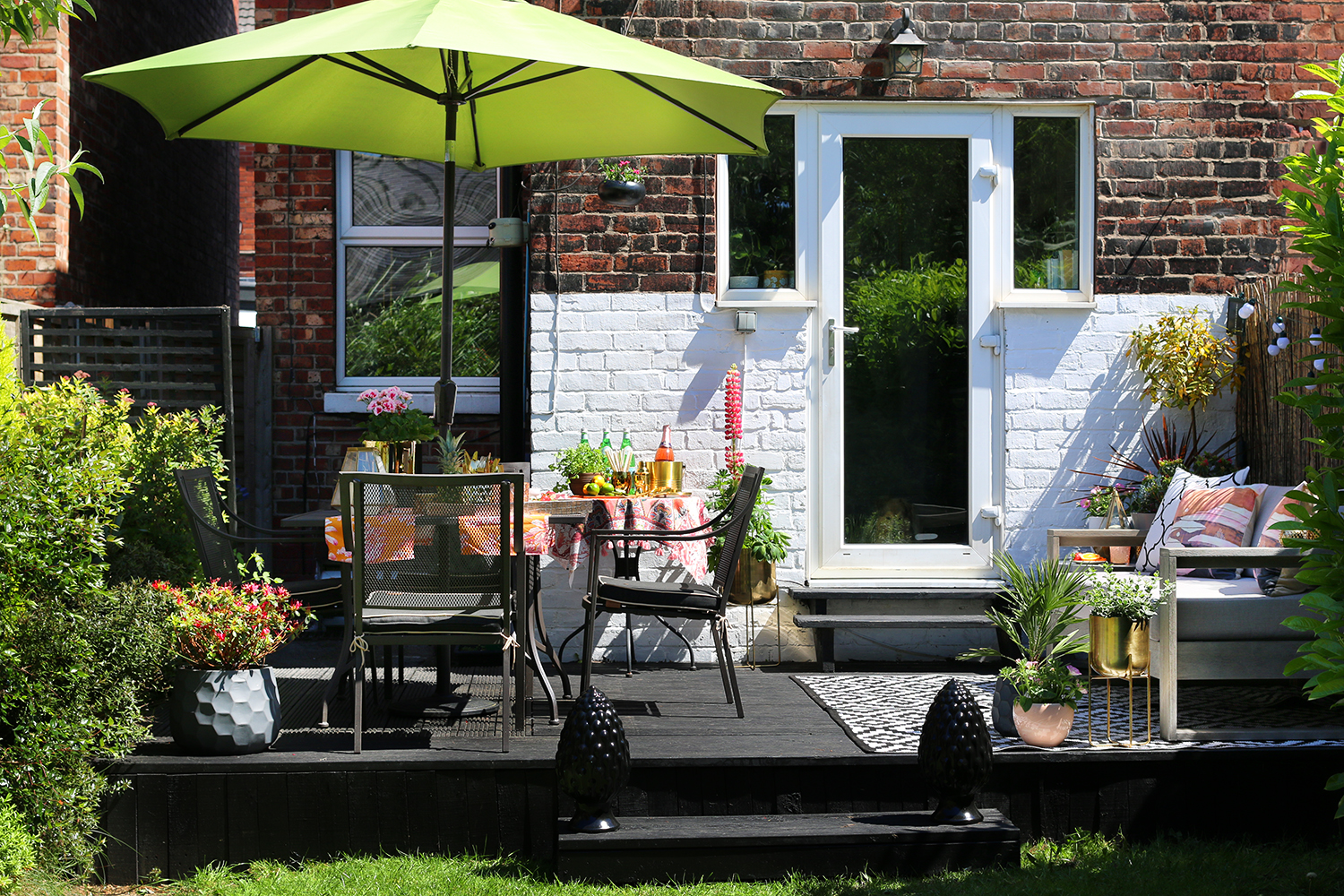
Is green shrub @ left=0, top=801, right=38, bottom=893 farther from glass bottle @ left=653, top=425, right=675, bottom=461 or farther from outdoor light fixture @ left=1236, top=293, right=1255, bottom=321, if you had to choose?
outdoor light fixture @ left=1236, top=293, right=1255, bottom=321

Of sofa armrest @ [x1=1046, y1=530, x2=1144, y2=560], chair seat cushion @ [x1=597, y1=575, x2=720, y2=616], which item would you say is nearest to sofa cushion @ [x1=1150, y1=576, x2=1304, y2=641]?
sofa armrest @ [x1=1046, y1=530, x2=1144, y2=560]

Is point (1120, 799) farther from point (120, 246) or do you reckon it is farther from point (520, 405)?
point (120, 246)

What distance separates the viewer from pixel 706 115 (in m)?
4.07

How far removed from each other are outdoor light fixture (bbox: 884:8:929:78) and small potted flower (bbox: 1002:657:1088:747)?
125 inches

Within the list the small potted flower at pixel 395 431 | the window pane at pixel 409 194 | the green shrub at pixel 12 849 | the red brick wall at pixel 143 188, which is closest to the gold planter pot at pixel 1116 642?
the small potted flower at pixel 395 431

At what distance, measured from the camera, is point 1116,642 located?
12.5ft

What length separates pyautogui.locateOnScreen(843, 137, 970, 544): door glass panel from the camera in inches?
223

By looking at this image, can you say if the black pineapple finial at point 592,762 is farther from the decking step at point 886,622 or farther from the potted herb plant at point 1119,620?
the decking step at point 886,622

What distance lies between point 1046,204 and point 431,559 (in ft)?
12.6

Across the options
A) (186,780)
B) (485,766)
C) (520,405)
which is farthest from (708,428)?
(186,780)

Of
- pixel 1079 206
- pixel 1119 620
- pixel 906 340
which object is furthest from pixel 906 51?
pixel 1119 620

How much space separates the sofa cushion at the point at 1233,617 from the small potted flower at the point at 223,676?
2.94 meters

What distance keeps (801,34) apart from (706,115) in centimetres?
179

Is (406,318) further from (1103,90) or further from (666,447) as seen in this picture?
(1103,90)
